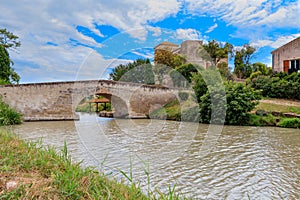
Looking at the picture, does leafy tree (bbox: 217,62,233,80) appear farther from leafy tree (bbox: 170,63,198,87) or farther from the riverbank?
the riverbank

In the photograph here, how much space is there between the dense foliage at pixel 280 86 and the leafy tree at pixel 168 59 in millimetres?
6379

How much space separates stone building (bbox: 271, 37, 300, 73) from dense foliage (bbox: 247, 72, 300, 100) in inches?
115

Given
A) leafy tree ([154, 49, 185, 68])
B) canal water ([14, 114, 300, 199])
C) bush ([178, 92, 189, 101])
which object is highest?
leafy tree ([154, 49, 185, 68])

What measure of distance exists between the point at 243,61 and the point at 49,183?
26.4 m

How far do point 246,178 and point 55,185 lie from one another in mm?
2791

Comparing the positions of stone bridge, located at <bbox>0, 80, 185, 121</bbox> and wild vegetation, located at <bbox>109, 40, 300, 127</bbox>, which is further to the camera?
stone bridge, located at <bbox>0, 80, 185, 121</bbox>

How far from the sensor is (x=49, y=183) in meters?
1.82

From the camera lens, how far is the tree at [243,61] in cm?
2394

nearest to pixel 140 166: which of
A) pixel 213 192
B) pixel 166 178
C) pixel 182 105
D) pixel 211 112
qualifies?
pixel 166 178

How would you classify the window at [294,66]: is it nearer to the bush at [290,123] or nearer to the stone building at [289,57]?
the stone building at [289,57]

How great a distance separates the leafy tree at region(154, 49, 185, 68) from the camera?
61.0 ft

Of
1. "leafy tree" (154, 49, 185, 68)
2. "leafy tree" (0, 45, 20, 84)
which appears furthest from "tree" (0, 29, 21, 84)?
"leafy tree" (154, 49, 185, 68)

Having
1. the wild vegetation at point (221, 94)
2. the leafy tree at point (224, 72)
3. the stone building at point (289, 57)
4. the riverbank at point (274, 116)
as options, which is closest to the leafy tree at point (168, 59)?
the wild vegetation at point (221, 94)

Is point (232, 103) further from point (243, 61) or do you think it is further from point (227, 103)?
point (243, 61)
